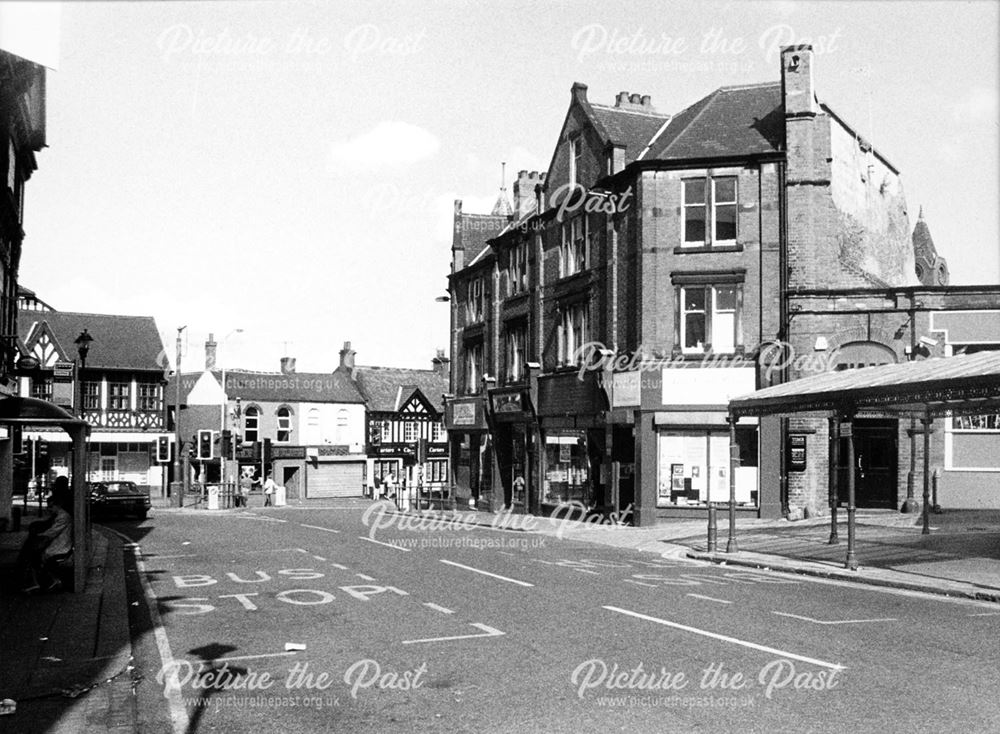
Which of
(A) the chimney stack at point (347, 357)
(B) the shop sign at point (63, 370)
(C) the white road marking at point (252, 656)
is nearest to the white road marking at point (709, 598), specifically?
(C) the white road marking at point (252, 656)

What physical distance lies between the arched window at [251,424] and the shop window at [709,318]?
4246 centimetres

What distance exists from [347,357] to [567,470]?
43.2 meters

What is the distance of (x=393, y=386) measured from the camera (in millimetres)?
75312

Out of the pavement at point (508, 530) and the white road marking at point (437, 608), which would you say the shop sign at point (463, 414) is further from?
the white road marking at point (437, 608)

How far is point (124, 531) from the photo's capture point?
28.5 metres

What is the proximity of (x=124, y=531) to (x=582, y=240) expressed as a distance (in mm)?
17051

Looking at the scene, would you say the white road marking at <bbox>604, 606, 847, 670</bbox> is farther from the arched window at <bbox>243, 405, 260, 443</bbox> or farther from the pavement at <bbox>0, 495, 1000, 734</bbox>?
the arched window at <bbox>243, 405, 260, 443</bbox>

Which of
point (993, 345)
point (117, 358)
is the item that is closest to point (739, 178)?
point (993, 345)

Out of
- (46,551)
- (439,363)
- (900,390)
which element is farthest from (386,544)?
(439,363)

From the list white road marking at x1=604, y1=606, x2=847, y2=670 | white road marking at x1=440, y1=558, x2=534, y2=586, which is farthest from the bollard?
white road marking at x1=604, y1=606, x2=847, y2=670

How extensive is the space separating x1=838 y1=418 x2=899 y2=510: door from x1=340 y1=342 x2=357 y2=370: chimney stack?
166 feet

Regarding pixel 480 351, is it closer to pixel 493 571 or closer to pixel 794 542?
pixel 794 542

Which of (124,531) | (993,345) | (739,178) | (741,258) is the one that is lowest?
(124,531)

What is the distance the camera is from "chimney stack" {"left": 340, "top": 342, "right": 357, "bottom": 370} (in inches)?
2944
